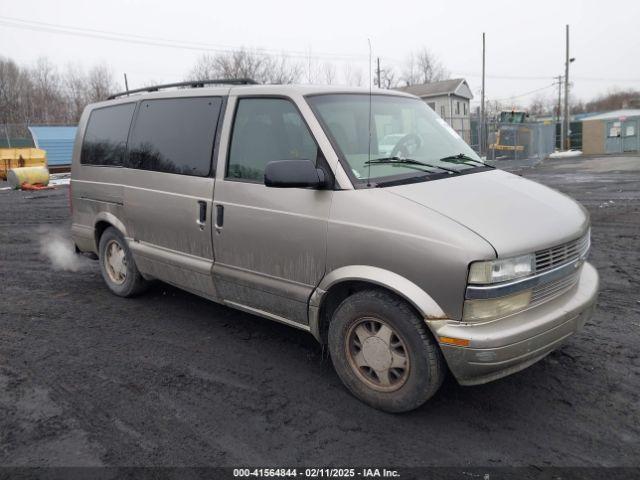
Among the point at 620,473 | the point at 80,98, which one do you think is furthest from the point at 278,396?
the point at 80,98

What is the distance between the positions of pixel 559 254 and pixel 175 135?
316 centimetres

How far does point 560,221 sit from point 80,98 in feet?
245

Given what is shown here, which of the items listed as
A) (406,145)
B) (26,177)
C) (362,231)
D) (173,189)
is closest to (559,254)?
(362,231)

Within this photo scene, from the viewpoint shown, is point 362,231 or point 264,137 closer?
point 362,231

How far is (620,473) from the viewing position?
2.54 metres

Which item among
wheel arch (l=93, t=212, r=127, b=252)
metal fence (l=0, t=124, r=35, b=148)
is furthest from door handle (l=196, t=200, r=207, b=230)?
metal fence (l=0, t=124, r=35, b=148)

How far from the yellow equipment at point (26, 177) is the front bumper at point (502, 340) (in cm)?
2000

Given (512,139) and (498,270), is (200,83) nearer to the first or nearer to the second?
(498,270)

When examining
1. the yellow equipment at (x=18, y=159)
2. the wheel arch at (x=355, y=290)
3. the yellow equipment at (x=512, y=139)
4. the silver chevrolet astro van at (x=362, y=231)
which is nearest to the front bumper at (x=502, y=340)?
the silver chevrolet astro van at (x=362, y=231)

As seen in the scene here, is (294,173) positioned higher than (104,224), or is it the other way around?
(294,173)

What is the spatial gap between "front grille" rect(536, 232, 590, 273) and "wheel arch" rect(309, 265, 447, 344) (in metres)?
0.66

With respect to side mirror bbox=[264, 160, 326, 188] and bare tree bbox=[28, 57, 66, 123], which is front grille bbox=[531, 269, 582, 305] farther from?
bare tree bbox=[28, 57, 66, 123]

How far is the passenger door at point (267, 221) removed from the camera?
132 inches

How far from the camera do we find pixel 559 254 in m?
3.03
